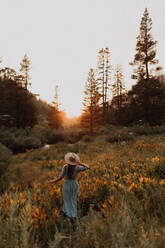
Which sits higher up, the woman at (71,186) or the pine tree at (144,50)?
the pine tree at (144,50)

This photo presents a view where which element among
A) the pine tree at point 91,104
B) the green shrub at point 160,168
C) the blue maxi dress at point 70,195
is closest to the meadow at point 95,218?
the green shrub at point 160,168

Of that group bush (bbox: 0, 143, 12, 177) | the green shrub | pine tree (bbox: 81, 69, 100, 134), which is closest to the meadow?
the green shrub

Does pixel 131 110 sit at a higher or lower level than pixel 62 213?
higher

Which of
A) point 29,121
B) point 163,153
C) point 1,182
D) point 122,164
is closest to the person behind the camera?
point 1,182

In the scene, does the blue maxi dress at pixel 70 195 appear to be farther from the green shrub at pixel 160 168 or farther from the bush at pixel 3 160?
the bush at pixel 3 160

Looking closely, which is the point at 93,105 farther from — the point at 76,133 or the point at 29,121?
the point at 29,121

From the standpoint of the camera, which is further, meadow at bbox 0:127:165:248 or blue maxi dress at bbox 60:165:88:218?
blue maxi dress at bbox 60:165:88:218

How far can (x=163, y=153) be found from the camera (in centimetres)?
704

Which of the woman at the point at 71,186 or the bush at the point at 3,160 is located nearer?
the woman at the point at 71,186

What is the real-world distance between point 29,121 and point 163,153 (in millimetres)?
16366

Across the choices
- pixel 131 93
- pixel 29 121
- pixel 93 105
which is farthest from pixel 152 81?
pixel 29 121

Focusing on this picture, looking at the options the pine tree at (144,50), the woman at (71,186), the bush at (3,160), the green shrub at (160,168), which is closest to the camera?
the woman at (71,186)

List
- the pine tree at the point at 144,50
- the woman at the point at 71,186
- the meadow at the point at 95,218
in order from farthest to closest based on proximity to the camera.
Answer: the pine tree at the point at 144,50, the woman at the point at 71,186, the meadow at the point at 95,218

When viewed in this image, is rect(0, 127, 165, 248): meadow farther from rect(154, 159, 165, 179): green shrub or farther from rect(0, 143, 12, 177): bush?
rect(0, 143, 12, 177): bush
